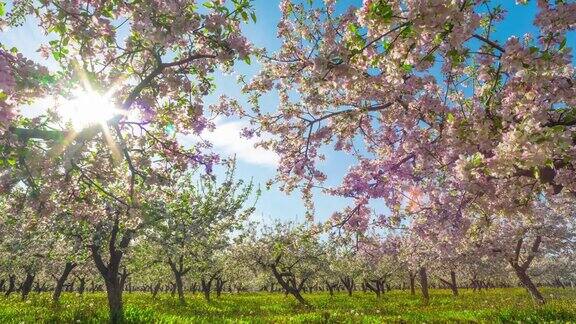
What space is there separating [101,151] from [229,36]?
4.29 metres

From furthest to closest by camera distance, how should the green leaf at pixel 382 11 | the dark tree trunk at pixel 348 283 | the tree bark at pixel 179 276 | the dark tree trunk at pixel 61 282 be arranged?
the dark tree trunk at pixel 348 283 → the tree bark at pixel 179 276 → the dark tree trunk at pixel 61 282 → the green leaf at pixel 382 11

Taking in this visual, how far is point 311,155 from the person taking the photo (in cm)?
1158

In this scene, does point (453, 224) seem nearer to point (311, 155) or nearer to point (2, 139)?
point (311, 155)

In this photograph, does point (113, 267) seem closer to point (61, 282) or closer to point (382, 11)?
point (61, 282)

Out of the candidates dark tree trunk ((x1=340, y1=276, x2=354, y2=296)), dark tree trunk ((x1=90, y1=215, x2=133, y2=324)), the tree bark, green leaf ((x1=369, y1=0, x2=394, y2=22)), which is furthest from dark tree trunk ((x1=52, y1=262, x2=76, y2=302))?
dark tree trunk ((x1=340, y1=276, x2=354, y2=296))

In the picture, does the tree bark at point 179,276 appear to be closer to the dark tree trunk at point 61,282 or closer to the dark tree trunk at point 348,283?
the dark tree trunk at point 61,282

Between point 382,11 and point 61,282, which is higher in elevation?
point 382,11

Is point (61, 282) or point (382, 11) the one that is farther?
point (61, 282)

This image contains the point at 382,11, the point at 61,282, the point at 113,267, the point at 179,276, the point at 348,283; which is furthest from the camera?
the point at 348,283

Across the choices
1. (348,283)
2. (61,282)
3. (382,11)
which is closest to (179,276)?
(61,282)

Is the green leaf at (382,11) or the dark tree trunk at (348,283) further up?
the green leaf at (382,11)

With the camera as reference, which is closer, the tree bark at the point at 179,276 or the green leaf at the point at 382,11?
the green leaf at the point at 382,11

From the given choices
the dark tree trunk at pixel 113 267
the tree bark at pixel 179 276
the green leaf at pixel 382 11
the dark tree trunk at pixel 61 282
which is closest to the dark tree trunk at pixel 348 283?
the tree bark at pixel 179 276

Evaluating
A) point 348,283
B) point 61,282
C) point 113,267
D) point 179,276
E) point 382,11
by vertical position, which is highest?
point 382,11
